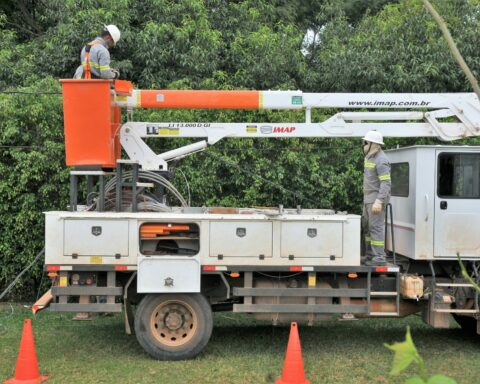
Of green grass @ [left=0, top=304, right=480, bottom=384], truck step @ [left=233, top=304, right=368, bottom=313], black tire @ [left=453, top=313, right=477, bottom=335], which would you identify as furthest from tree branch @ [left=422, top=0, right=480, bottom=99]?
black tire @ [left=453, top=313, right=477, bottom=335]

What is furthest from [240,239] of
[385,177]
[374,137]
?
[374,137]

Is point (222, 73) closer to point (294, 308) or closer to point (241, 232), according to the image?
point (241, 232)

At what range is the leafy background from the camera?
9.95 m

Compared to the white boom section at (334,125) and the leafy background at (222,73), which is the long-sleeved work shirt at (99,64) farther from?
the leafy background at (222,73)

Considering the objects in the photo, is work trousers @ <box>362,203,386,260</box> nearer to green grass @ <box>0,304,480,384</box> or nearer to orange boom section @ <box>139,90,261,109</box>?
green grass @ <box>0,304,480,384</box>

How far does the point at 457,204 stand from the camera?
7.32 metres

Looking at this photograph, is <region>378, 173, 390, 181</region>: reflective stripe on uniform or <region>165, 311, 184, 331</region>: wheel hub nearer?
<region>165, 311, 184, 331</region>: wheel hub

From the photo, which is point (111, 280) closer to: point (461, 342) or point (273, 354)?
point (273, 354)

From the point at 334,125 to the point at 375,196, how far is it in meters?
1.03

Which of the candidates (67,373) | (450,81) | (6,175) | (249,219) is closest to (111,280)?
(67,373)

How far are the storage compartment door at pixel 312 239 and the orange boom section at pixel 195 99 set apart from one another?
1.65 metres

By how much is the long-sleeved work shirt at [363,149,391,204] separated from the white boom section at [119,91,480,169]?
43 cm

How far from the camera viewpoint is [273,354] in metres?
7.31

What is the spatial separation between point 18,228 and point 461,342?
685cm
